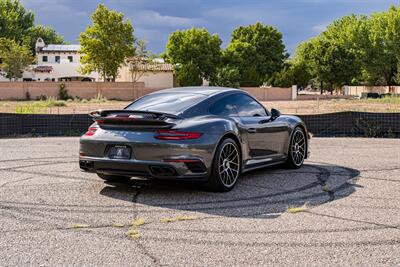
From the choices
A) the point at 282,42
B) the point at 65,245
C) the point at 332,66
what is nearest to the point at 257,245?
the point at 65,245

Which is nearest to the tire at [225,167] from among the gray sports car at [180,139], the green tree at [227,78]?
the gray sports car at [180,139]

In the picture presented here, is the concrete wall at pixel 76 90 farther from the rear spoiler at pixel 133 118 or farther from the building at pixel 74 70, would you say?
the rear spoiler at pixel 133 118

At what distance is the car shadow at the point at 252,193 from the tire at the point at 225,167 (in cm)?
13

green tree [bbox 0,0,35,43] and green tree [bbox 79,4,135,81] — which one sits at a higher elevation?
green tree [bbox 0,0,35,43]

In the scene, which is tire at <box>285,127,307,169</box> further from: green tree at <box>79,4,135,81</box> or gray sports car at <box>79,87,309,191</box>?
green tree at <box>79,4,135,81</box>

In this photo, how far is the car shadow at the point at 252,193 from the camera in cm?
645

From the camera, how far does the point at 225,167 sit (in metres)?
7.36

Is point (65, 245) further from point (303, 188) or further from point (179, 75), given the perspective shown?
point (179, 75)

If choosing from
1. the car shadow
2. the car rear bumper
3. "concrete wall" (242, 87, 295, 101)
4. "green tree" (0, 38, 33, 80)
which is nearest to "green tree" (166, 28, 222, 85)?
"concrete wall" (242, 87, 295, 101)

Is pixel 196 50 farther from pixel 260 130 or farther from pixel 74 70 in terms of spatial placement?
pixel 260 130

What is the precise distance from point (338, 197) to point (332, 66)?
7638 centimetres

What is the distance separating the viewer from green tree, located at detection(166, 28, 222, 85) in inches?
2813

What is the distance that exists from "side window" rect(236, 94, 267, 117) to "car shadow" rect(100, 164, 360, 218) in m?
1.01

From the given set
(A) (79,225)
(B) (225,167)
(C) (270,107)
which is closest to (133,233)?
(A) (79,225)
